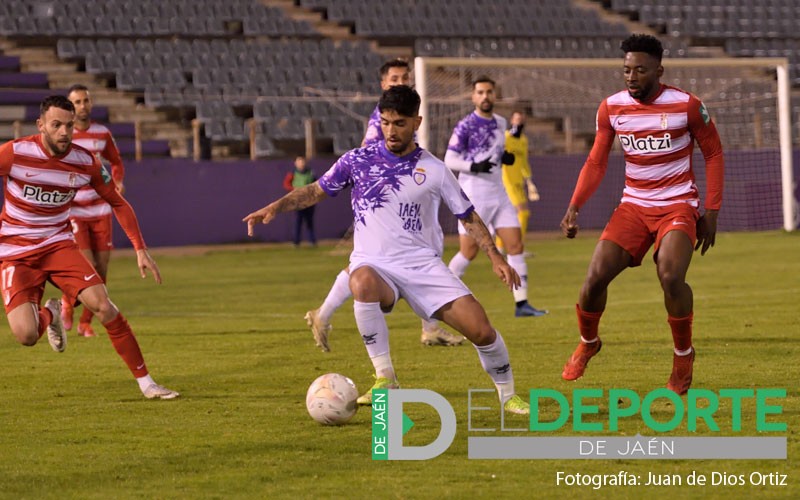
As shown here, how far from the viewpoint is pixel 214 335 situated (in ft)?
41.3

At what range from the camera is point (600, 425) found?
23.0 ft

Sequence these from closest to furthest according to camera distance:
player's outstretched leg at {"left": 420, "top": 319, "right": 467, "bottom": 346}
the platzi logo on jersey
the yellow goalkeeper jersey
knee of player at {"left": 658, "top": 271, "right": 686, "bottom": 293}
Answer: the platzi logo on jersey, knee of player at {"left": 658, "top": 271, "right": 686, "bottom": 293}, player's outstretched leg at {"left": 420, "top": 319, "right": 467, "bottom": 346}, the yellow goalkeeper jersey

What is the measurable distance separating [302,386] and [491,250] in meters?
2.33

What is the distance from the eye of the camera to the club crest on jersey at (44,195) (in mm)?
8828

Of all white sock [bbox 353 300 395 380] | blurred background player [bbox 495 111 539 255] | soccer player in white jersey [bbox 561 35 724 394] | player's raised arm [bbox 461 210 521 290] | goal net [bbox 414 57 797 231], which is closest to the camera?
player's raised arm [bbox 461 210 521 290]

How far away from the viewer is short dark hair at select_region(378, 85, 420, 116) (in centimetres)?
729

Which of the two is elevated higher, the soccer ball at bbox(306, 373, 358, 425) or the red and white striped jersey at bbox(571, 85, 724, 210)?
the red and white striped jersey at bbox(571, 85, 724, 210)

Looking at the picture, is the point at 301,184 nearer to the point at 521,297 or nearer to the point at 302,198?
the point at 521,297

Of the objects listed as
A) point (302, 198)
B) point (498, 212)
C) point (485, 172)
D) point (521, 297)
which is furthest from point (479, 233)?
point (521, 297)

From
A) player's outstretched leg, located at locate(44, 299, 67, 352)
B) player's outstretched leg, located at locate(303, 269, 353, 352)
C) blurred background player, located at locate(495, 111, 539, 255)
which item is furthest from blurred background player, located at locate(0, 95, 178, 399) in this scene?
blurred background player, located at locate(495, 111, 539, 255)

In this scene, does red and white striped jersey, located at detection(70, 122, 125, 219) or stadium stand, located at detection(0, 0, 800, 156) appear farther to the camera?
stadium stand, located at detection(0, 0, 800, 156)

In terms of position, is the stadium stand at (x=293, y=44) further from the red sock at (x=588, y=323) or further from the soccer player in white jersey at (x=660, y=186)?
the soccer player in white jersey at (x=660, y=186)

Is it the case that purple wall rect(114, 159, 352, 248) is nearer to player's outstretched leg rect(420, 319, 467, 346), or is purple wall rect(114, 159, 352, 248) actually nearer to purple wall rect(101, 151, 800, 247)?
purple wall rect(101, 151, 800, 247)

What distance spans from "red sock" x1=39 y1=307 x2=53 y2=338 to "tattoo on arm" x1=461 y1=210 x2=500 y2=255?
320cm
